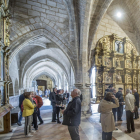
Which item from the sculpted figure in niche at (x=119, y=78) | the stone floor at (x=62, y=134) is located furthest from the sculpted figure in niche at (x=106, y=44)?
the stone floor at (x=62, y=134)

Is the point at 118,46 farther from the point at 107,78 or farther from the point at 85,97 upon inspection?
the point at 85,97

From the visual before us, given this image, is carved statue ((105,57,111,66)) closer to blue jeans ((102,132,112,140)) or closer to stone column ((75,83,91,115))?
stone column ((75,83,91,115))

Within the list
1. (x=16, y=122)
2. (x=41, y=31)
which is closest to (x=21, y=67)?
(x=41, y=31)

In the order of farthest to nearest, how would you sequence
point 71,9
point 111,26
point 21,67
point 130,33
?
point 21,67, point 130,33, point 111,26, point 71,9

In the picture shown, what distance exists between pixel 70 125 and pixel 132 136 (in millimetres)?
2083

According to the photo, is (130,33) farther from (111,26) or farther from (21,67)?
(21,67)

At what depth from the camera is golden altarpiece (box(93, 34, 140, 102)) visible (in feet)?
24.8

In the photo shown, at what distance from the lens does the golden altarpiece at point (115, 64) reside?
24.8ft

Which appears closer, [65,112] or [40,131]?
[65,112]

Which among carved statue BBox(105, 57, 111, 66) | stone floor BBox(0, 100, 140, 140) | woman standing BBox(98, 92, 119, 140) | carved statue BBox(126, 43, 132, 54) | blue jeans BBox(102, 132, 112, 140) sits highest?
carved statue BBox(126, 43, 132, 54)

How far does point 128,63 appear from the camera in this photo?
851cm

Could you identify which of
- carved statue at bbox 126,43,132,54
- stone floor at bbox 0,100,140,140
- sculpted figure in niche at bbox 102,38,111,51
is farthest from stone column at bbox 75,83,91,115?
carved statue at bbox 126,43,132,54

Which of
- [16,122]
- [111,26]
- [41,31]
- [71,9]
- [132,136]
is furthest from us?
[111,26]

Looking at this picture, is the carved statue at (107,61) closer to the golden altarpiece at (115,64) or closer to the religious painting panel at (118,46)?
the golden altarpiece at (115,64)
